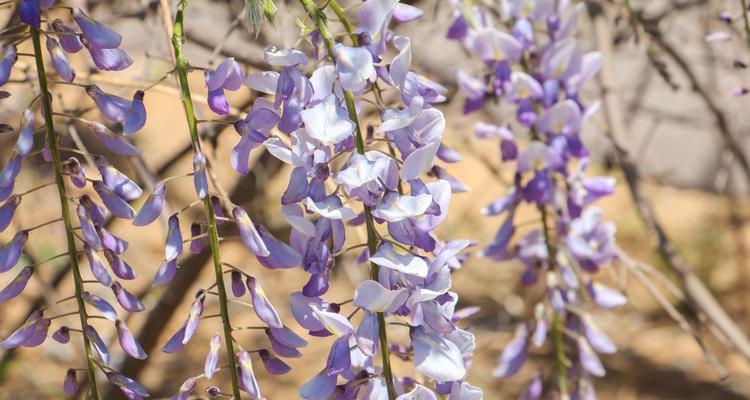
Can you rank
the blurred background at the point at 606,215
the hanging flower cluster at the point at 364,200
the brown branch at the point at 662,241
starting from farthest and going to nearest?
the blurred background at the point at 606,215, the brown branch at the point at 662,241, the hanging flower cluster at the point at 364,200

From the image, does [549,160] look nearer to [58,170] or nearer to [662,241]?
[662,241]

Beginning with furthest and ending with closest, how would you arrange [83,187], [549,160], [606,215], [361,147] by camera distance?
1. [606,215]
2. [549,160]
3. [83,187]
4. [361,147]

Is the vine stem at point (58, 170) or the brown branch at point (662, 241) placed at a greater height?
the vine stem at point (58, 170)

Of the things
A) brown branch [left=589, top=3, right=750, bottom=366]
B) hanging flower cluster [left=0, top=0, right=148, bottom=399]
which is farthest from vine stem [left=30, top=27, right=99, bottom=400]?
brown branch [left=589, top=3, right=750, bottom=366]

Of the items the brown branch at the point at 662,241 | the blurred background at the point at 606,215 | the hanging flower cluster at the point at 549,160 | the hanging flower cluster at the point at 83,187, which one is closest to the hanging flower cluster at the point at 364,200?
the hanging flower cluster at the point at 83,187

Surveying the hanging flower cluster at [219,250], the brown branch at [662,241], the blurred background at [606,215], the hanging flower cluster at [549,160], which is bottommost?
the blurred background at [606,215]

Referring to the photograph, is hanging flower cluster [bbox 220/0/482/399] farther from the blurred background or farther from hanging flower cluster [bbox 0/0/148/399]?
the blurred background

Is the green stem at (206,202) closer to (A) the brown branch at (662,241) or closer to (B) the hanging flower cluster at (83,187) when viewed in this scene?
(B) the hanging flower cluster at (83,187)

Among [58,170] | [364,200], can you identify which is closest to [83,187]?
[58,170]
